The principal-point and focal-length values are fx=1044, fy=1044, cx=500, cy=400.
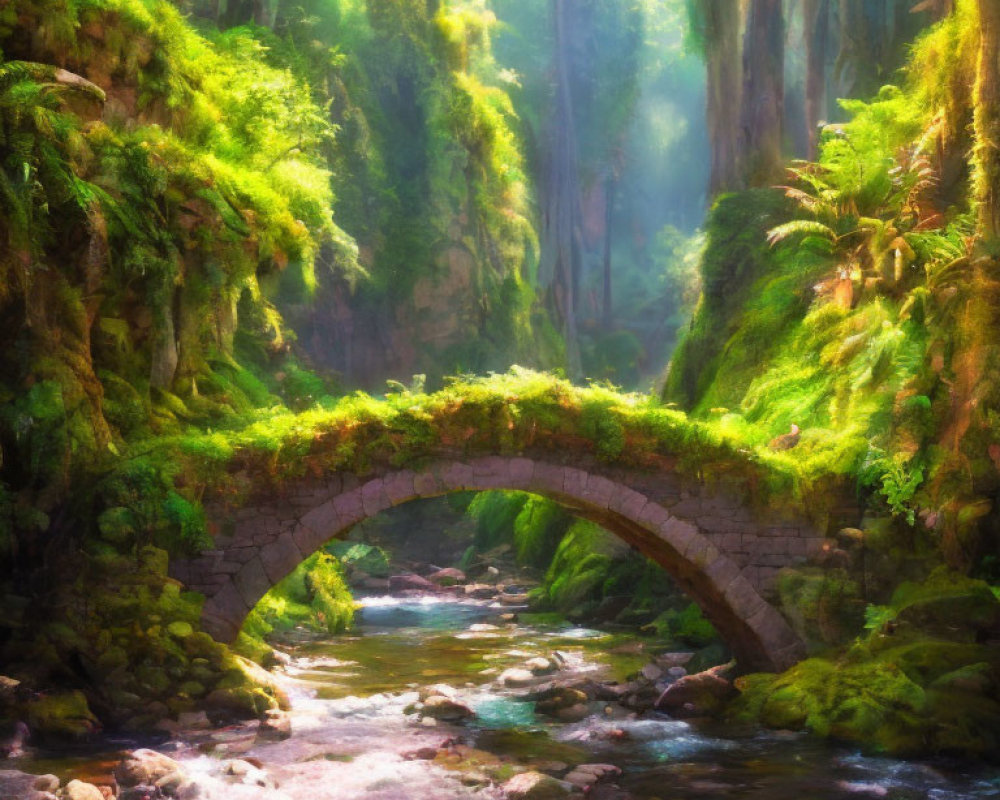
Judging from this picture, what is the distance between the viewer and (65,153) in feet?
38.5

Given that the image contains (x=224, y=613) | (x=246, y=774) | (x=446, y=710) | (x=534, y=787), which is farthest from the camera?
(x=446, y=710)

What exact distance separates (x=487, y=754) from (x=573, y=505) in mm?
3444

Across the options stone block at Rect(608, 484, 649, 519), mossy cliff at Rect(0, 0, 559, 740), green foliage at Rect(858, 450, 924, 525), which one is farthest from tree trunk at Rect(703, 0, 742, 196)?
stone block at Rect(608, 484, 649, 519)

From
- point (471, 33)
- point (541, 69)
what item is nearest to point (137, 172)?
point (471, 33)

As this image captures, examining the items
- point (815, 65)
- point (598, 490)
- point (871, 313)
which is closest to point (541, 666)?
point (598, 490)

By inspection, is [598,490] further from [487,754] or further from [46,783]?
[46,783]

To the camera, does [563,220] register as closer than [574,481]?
No

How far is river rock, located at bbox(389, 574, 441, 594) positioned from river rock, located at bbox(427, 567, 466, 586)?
26 centimetres

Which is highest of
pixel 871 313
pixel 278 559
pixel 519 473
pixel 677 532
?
pixel 871 313

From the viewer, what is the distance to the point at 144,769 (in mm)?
8578

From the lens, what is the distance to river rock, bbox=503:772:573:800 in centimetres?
870

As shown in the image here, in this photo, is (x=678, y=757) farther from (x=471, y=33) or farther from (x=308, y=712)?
(x=471, y=33)

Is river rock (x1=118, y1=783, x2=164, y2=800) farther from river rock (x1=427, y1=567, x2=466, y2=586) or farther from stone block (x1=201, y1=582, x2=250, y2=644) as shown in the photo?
river rock (x1=427, y1=567, x2=466, y2=586)

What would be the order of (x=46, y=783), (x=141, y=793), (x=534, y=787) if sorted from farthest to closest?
(x=534, y=787), (x=141, y=793), (x=46, y=783)
